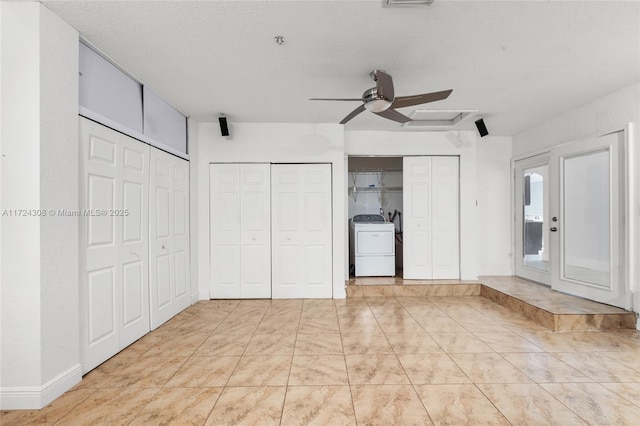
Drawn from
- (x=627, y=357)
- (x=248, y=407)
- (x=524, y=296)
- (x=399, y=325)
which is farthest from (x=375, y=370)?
(x=524, y=296)

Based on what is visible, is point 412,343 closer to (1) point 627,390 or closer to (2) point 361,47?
(1) point 627,390

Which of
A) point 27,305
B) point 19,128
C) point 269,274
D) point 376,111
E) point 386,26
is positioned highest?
point 386,26

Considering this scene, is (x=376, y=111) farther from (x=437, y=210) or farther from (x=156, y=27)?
(x=437, y=210)

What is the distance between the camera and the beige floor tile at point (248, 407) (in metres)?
1.84

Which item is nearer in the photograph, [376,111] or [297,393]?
[297,393]

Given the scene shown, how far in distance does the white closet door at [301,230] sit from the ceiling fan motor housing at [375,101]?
196 centimetres

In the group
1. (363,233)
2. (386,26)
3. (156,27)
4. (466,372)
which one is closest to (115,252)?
(156,27)

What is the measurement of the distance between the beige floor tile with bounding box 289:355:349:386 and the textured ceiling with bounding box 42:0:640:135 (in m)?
2.68

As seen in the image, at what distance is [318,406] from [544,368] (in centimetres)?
192

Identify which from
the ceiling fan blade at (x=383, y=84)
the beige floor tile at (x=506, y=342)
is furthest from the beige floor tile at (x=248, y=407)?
the ceiling fan blade at (x=383, y=84)

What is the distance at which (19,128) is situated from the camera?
1968 millimetres

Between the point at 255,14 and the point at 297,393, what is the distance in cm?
270

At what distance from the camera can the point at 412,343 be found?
2.96 meters

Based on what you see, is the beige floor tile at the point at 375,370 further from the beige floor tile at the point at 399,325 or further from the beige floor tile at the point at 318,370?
the beige floor tile at the point at 399,325
